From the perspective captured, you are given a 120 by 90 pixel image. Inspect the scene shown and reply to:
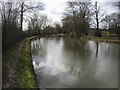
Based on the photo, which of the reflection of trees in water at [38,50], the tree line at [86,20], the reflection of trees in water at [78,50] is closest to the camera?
the reflection of trees in water at [78,50]

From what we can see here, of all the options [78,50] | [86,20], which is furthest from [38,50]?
[86,20]

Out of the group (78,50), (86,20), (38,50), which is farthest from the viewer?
(86,20)

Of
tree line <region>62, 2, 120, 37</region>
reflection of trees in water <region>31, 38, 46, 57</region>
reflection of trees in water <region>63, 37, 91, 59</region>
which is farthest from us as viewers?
tree line <region>62, 2, 120, 37</region>

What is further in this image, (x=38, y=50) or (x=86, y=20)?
(x=86, y=20)

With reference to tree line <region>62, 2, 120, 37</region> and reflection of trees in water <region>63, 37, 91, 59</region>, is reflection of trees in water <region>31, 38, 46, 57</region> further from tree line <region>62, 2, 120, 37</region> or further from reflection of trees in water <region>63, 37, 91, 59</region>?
tree line <region>62, 2, 120, 37</region>

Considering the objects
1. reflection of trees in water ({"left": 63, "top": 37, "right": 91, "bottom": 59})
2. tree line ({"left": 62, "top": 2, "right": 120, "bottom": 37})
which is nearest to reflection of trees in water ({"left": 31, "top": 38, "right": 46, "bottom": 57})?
reflection of trees in water ({"left": 63, "top": 37, "right": 91, "bottom": 59})

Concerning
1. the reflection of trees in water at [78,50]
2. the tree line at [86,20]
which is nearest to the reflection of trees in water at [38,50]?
the reflection of trees in water at [78,50]

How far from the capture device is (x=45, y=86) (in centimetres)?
672

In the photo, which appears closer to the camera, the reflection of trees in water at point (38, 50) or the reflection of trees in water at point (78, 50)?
the reflection of trees in water at point (78, 50)

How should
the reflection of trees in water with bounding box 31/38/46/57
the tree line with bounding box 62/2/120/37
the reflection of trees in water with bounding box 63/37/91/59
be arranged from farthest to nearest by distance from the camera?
the tree line with bounding box 62/2/120/37 → the reflection of trees in water with bounding box 31/38/46/57 → the reflection of trees in water with bounding box 63/37/91/59

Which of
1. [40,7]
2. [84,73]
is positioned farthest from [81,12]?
[84,73]

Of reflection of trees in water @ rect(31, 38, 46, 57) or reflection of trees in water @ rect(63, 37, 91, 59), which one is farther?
reflection of trees in water @ rect(31, 38, 46, 57)

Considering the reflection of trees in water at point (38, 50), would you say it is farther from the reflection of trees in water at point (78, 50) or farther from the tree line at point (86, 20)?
the tree line at point (86, 20)

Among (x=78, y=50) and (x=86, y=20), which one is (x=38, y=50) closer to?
(x=78, y=50)
